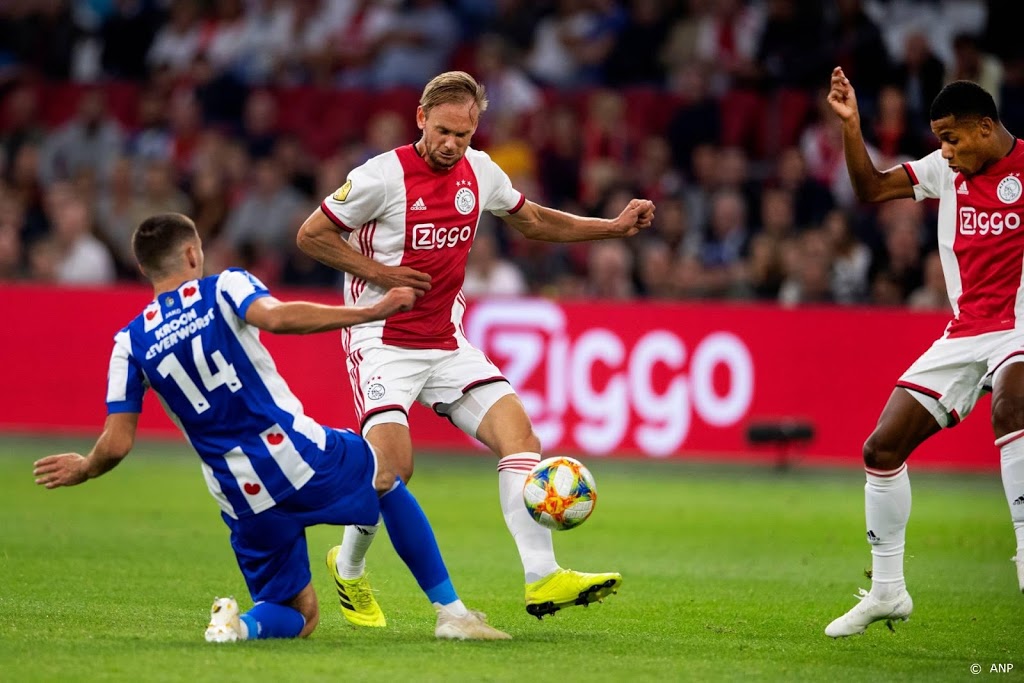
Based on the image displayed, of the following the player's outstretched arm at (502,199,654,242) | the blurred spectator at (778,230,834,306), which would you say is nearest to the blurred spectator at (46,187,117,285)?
the blurred spectator at (778,230,834,306)

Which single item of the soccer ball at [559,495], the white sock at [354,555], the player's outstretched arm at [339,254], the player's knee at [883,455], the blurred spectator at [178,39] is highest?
the blurred spectator at [178,39]

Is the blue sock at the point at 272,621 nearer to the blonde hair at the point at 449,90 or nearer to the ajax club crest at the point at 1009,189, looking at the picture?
the blonde hair at the point at 449,90

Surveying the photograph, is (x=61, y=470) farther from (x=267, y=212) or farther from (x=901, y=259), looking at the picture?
(x=267, y=212)

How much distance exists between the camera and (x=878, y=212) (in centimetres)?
1559

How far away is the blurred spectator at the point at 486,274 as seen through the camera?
15.4m

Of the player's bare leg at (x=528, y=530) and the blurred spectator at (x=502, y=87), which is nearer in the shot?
the player's bare leg at (x=528, y=530)

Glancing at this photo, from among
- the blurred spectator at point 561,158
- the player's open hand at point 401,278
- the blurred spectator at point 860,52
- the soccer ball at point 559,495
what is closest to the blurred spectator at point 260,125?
the blurred spectator at point 561,158

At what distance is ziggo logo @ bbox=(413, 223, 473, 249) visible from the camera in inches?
293

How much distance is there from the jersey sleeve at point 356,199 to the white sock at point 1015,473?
125 inches

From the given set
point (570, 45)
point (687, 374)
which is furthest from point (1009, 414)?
point (570, 45)

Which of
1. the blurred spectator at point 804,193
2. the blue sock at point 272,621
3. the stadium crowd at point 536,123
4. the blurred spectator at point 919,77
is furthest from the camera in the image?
the blurred spectator at point 804,193

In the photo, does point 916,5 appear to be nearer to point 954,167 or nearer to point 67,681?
point 954,167

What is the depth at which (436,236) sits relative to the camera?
748 centimetres

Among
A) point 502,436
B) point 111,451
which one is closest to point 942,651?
point 502,436
